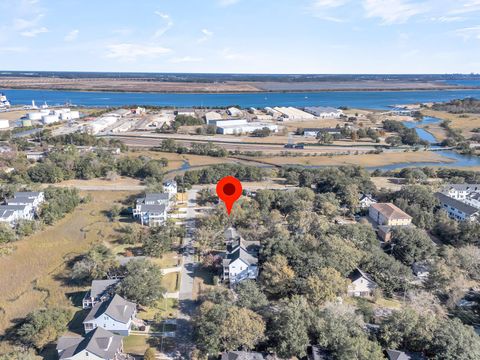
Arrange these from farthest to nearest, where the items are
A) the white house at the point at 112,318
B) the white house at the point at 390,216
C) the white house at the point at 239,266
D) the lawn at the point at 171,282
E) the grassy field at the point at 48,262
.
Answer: the white house at the point at 390,216 → the white house at the point at 239,266 → the lawn at the point at 171,282 → the grassy field at the point at 48,262 → the white house at the point at 112,318

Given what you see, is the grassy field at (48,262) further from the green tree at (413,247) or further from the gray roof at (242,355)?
the green tree at (413,247)

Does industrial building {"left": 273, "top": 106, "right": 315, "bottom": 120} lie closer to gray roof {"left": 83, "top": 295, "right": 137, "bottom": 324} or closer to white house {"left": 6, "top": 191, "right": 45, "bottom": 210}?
white house {"left": 6, "top": 191, "right": 45, "bottom": 210}

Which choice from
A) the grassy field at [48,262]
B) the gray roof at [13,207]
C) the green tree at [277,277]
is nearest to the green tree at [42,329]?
the grassy field at [48,262]

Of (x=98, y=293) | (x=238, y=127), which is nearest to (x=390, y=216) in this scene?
(x=98, y=293)

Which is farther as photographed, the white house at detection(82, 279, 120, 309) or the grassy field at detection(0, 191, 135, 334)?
the grassy field at detection(0, 191, 135, 334)

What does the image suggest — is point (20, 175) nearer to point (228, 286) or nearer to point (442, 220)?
point (228, 286)

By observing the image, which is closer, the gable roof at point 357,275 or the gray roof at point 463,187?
the gable roof at point 357,275

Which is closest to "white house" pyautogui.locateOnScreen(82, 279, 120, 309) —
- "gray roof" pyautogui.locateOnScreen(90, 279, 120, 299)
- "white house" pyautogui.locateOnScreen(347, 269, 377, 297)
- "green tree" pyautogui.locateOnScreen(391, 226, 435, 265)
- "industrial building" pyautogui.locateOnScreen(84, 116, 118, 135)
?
"gray roof" pyautogui.locateOnScreen(90, 279, 120, 299)
